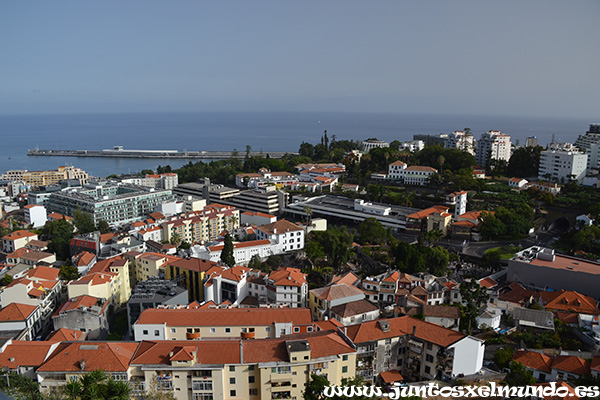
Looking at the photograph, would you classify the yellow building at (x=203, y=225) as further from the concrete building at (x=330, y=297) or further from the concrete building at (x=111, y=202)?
the concrete building at (x=330, y=297)

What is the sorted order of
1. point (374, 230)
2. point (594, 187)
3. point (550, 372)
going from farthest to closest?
point (594, 187) < point (374, 230) < point (550, 372)

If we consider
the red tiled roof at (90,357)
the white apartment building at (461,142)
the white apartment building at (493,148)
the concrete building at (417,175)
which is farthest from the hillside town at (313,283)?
the white apartment building at (461,142)

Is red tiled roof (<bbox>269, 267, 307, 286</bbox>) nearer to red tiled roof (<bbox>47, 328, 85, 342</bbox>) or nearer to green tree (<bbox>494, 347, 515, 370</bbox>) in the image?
red tiled roof (<bbox>47, 328, 85, 342</bbox>)

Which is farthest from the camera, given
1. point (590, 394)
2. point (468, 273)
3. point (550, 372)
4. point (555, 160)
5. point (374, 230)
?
point (555, 160)

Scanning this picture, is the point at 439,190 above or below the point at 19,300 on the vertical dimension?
above

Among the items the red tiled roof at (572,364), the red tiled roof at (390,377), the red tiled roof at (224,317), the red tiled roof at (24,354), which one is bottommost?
the red tiled roof at (390,377)

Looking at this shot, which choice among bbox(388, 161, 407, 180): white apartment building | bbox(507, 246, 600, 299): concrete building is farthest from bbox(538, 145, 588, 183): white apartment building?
bbox(507, 246, 600, 299): concrete building

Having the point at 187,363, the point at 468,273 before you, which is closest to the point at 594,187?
the point at 468,273

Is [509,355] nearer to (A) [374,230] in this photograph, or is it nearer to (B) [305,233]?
(A) [374,230]
